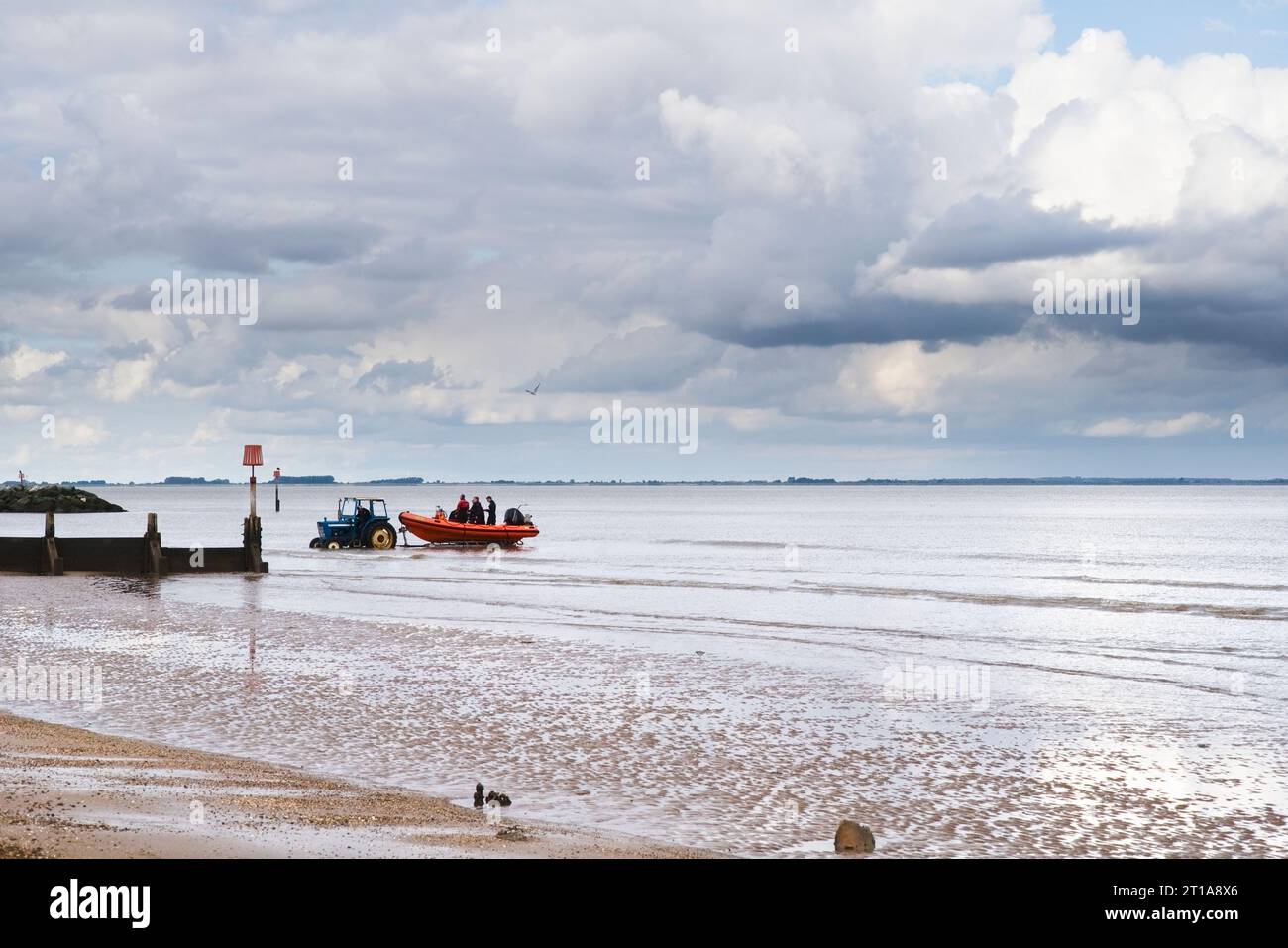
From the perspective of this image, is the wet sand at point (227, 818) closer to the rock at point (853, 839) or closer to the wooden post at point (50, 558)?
the rock at point (853, 839)

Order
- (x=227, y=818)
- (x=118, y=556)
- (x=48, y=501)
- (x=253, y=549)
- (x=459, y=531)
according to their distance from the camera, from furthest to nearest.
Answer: (x=48, y=501) → (x=459, y=531) → (x=253, y=549) → (x=118, y=556) → (x=227, y=818)

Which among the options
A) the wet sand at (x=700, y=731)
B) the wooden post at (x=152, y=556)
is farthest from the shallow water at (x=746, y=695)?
the wooden post at (x=152, y=556)

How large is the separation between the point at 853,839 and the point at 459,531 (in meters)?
54.0

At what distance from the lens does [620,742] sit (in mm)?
13906

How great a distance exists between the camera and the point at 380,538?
5838 cm

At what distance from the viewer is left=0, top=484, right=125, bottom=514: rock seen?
139750 millimetres

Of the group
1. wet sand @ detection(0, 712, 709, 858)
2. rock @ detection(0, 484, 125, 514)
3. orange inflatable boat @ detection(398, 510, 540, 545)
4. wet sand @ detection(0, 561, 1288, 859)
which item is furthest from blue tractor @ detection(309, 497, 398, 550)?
rock @ detection(0, 484, 125, 514)

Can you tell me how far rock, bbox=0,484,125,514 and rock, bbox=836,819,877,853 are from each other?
146m

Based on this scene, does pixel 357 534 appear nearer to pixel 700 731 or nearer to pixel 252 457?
pixel 252 457

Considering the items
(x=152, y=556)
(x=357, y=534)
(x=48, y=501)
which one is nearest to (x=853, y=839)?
(x=152, y=556)
